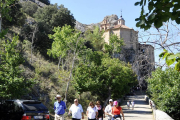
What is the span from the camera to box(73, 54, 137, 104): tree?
81.8ft

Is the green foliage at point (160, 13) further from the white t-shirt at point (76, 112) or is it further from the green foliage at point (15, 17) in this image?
the green foliage at point (15, 17)

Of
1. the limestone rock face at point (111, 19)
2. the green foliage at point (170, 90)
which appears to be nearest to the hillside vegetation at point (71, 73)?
the green foliage at point (170, 90)

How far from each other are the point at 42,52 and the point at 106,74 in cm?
1780

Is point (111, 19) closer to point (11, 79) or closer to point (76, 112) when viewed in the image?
point (11, 79)

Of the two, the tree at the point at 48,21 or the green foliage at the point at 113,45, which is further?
the green foliage at the point at 113,45

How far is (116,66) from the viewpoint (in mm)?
30688

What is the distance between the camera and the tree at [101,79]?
24938 mm

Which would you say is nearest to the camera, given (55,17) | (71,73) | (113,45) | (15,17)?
(71,73)

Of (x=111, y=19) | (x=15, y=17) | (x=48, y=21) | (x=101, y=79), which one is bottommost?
(x=101, y=79)

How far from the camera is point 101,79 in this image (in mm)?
29031

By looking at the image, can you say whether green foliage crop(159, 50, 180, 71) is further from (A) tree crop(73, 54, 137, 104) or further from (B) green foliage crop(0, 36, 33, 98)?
(A) tree crop(73, 54, 137, 104)

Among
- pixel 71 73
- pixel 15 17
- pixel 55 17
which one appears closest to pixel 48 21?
pixel 55 17

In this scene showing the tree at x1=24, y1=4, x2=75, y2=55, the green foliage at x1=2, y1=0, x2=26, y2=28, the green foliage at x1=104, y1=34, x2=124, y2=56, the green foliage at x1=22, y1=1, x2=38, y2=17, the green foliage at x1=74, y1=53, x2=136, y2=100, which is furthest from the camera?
the green foliage at x1=22, y1=1, x2=38, y2=17

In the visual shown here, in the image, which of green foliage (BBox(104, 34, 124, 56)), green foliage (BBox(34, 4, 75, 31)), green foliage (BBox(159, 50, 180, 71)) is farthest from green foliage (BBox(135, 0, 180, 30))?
green foliage (BBox(104, 34, 124, 56))
